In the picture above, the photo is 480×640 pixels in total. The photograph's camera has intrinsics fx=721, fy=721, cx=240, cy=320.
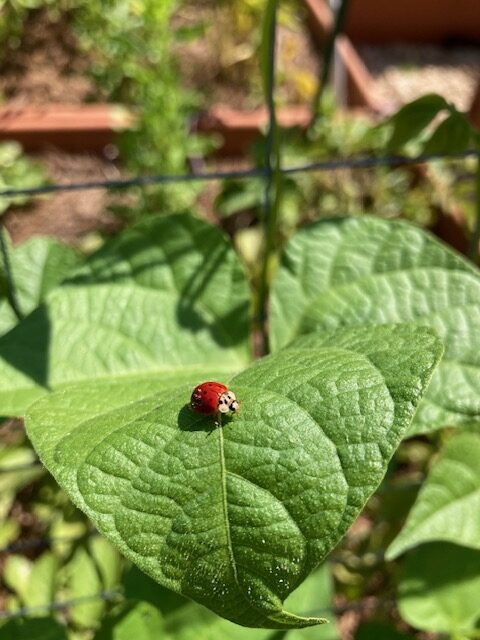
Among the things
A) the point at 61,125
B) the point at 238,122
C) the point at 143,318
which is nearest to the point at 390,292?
the point at 143,318

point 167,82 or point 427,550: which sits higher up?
point 167,82

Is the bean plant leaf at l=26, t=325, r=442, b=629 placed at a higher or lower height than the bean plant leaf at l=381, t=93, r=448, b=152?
lower

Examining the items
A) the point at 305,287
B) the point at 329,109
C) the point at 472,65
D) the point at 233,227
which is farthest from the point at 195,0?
the point at 305,287

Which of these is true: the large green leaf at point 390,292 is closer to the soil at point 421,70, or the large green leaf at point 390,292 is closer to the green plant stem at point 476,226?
the green plant stem at point 476,226

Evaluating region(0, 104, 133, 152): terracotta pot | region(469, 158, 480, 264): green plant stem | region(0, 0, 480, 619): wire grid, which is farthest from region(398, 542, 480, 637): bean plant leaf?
region(0, 104, 133, 152): terracotta pot

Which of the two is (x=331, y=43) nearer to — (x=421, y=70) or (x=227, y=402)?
(x=227, y=402)

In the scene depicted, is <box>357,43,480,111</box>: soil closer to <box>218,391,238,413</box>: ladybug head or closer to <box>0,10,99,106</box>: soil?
<box>0,10,99,106</box>: soil

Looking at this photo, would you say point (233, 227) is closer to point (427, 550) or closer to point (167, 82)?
point (167, 82)

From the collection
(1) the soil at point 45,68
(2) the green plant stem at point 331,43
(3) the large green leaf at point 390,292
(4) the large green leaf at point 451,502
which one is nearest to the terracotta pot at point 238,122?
(1) the soil at point 45,68
